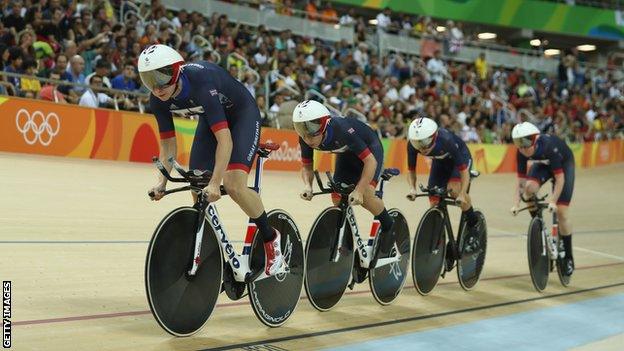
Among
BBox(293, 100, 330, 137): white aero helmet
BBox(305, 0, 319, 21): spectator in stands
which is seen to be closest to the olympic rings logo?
BBox(293, 100, 330, 137): white aero helmet

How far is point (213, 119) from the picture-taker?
145 inches

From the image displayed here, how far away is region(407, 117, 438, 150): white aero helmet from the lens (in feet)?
18.7

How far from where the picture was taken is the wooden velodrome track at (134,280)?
395 cm

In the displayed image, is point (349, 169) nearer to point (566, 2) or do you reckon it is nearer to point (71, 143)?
point (71, 143)

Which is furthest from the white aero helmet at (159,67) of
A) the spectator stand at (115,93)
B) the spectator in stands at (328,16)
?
the spectator in stands at (328,16)

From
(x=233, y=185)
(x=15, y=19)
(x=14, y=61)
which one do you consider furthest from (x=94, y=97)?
(x=233, y=185)

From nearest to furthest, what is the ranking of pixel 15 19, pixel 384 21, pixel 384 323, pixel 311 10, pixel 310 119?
1. pixel 310 119
2. pixel 384 323
3. pixel 15 19
4. pixel 311 10
5. pixel 384 21

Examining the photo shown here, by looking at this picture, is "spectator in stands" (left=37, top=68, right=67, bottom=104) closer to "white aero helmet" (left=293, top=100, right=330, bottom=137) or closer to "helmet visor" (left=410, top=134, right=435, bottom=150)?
"helmet visor" (left=410, top=134, right=435, bottom=150)

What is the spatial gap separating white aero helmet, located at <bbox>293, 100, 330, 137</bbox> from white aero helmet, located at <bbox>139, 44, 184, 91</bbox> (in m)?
1.08

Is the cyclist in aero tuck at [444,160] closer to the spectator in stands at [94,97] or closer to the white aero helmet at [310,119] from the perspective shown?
the white aero helmet at [310,119]

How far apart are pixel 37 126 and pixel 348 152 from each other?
501 cm

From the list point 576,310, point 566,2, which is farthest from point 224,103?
point 566,2

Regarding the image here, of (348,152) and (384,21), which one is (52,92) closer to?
(348,152)

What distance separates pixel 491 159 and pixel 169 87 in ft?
47.4
